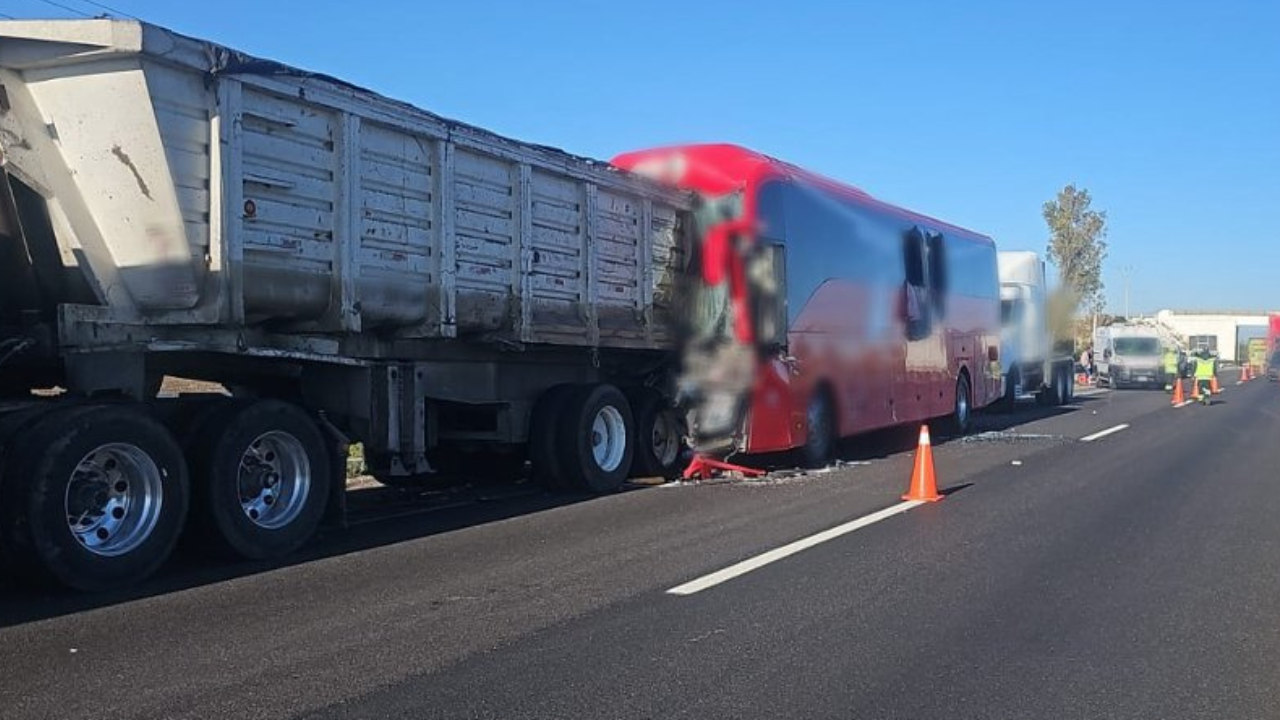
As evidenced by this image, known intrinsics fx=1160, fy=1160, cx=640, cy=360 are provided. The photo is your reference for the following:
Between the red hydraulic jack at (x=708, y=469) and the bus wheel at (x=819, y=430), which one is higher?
the bus wheel at (x=819, y=430)

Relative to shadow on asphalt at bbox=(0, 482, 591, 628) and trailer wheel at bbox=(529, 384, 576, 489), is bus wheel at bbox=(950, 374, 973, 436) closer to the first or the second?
shadow on asphalt at bbox=(0, 482, 591, 628)

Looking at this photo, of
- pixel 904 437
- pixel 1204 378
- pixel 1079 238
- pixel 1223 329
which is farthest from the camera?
pixel 1223 329

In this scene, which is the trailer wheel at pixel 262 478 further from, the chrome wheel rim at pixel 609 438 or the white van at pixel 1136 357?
the white van at pixel 1136 357

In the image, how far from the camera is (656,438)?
13.3 metres

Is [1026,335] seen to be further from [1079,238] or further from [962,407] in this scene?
[1079,238]

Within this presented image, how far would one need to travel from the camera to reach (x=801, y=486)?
41.3ft

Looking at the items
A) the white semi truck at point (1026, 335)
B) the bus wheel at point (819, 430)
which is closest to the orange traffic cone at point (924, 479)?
the bus wheel at point (819, 430)

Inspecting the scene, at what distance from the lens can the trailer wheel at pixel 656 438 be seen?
1308 centimetres

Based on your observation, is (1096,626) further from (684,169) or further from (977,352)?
(977,352)

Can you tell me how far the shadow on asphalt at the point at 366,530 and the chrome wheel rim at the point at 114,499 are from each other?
1.07 feet

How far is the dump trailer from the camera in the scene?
710 cm

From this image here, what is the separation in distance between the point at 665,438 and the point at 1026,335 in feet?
51.8

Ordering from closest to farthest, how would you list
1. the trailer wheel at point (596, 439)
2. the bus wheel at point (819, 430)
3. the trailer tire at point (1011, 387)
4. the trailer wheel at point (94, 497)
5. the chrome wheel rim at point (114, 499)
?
the trailer wheel at point (94, 497), the chrome wheel rim at point (114, 499), the trailer wheel at point (596, 439), the bus wheel at point (819, 430), the trailer tire at point (1011, 387)

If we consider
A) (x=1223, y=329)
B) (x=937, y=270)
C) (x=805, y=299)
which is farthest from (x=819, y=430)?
(x=1223, y=329)
